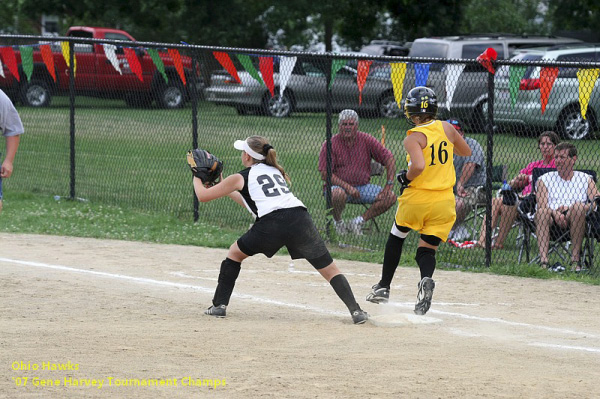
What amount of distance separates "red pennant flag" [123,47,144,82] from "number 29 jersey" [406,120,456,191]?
556 centimetres

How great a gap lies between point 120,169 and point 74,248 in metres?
3.44

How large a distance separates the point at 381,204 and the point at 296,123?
1.33 m

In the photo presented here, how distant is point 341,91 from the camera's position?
37.9 feet

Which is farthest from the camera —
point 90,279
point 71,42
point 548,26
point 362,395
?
point 548,26

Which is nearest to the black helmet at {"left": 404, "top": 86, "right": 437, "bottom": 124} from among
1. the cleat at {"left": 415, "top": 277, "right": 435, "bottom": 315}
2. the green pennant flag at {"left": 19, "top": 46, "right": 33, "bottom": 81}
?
the cleat at {"left": 415, "top": 277, "right": 435, "bottom": 315}

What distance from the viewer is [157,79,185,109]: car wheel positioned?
13.1 m

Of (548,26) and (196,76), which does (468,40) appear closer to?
(196,76)

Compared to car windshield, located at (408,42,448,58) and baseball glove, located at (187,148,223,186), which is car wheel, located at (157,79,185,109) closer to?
baseball glove, located at (187,148,223,186)

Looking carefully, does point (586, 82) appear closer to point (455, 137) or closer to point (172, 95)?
point (455, 137)

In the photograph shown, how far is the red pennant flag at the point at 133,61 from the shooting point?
1282 centimetres

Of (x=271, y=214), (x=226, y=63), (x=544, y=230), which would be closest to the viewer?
(x=271, y=214)

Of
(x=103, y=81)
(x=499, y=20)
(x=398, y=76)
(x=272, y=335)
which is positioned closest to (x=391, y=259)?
(x=272, y=335)

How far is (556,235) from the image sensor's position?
10273 mm

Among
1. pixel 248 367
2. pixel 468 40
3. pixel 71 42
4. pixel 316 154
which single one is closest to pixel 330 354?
pixel 248 367
